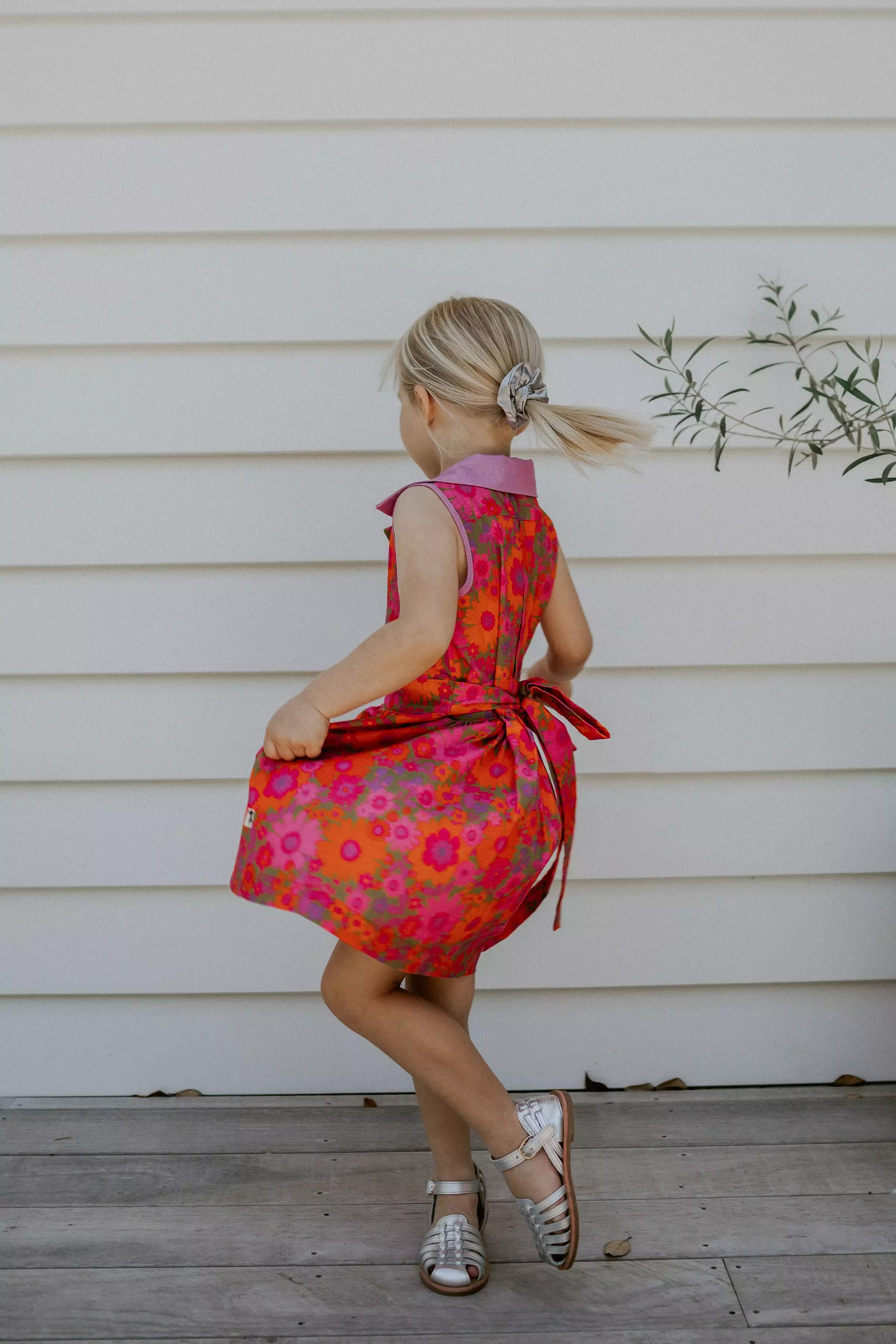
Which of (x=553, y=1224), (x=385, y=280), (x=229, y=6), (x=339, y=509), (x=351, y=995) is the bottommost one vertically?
(x=553, y=1224)

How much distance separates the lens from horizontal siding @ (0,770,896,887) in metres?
2.28

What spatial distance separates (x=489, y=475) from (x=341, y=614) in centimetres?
67

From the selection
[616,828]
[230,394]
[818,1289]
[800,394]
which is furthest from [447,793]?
[800,394]

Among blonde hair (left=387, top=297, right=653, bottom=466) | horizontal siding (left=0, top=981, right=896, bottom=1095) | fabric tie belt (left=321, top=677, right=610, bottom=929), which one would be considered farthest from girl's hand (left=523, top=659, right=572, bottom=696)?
horizontal siding (left=0, top=981, right=896, bottom=1095)

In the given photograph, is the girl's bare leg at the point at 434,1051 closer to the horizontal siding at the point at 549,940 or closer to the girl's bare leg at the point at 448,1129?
the girl's bare leg at the point at 448,1129

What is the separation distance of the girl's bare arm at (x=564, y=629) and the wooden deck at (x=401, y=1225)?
0.92 m

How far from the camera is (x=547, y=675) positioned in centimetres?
196

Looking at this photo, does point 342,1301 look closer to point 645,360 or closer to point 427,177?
point 645,360

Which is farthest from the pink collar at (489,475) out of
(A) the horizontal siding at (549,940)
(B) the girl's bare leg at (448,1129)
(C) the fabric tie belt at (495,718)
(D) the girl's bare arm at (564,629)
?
(A) the horizontal siding at (549,940)

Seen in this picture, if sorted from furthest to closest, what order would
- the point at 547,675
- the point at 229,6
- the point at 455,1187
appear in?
the point at 229,6, the point at 547,675, the point at 455,1187

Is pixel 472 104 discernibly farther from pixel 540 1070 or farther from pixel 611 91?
pixel 540 1070

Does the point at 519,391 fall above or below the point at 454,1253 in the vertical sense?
above

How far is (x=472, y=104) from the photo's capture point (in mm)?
2131

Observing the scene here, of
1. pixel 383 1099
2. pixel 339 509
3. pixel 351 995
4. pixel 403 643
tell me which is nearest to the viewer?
pixel 403 643
